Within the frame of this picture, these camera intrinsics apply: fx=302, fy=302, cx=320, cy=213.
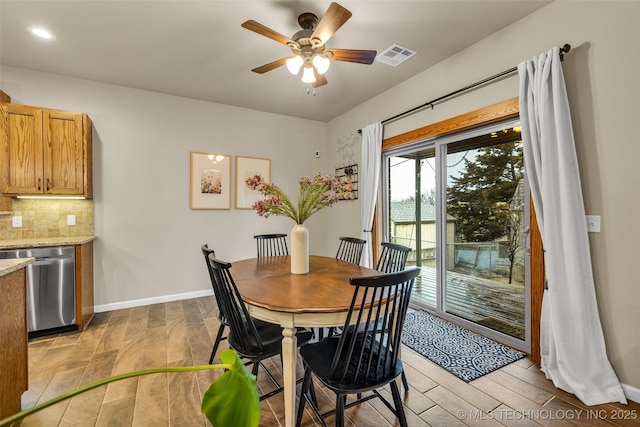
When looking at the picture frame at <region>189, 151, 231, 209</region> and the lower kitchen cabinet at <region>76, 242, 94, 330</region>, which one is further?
the picture frame at <region>189, 151, 231, 209</region>

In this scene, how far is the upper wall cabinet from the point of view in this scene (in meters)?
3.03

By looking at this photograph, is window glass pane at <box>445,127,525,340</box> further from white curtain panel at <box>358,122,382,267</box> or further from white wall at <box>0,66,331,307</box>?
white wall at <box>0,66,331,307</box>

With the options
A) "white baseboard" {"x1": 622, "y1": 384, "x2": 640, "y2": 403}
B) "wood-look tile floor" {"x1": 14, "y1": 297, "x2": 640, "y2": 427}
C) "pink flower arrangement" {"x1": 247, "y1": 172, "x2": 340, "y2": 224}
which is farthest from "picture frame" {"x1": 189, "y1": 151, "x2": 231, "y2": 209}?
"white baseboard" {"x1": 622, "y1": 384, "x2": 640, "y2": 403}

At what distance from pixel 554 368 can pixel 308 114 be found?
4.23m

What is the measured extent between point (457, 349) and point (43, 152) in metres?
4.50

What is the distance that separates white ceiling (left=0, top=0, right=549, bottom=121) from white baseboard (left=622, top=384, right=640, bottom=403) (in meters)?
2.80

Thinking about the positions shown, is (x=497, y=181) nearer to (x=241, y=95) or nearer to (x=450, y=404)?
(x=450, y=404)

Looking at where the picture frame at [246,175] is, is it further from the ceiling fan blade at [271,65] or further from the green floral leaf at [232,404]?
the green floral leaf at [232,404]

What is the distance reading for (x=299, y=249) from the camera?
2305mm

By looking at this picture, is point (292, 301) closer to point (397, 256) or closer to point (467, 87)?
point (397, 256)

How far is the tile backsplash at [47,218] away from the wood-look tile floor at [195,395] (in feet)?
3.96

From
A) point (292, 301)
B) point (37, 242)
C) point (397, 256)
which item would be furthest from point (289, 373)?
point (37, 242)

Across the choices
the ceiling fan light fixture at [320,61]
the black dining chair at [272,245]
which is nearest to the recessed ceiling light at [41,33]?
the ceiling fan light fixture at [320,61]

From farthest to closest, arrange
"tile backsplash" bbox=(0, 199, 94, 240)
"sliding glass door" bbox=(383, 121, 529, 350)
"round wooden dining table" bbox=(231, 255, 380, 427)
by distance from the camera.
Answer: "tile backsplash" bbox=(0, 199, 94, 240)
"sliding glass door" bbox=(383, 121, 529, 350)
"round wooden dining table" bbox=(231, 255, 380, 427)
